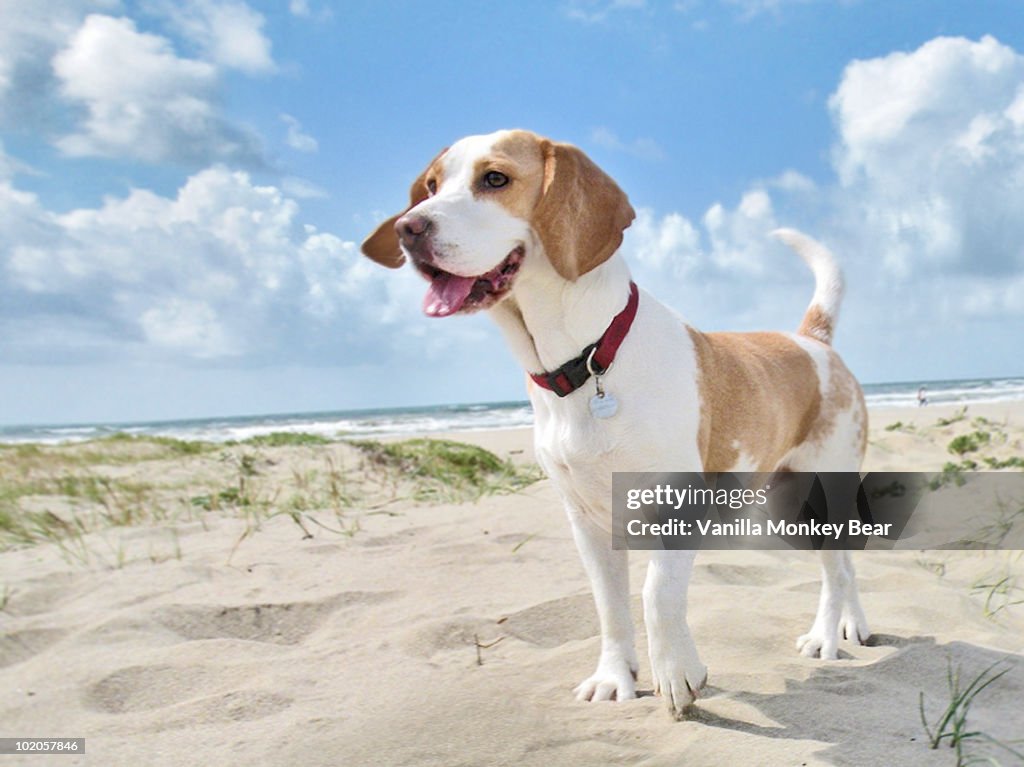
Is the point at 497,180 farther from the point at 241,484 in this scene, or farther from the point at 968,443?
the point at 968,443

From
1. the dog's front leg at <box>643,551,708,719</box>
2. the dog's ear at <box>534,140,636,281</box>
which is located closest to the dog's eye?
the dog's ear at <box>534,140,636,281</box>

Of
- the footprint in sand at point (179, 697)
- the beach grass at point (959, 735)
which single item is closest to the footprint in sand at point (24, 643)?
the footprint in sand at point (179, 697)

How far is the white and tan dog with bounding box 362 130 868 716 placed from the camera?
245 centimetres

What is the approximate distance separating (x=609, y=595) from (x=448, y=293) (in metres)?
1.23

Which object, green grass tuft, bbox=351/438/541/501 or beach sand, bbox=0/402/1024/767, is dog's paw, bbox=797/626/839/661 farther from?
green grass tuft, bbox=351/438/541/501

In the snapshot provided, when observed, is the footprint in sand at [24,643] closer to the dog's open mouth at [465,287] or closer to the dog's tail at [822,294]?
the dog's open mouth at [465,287]

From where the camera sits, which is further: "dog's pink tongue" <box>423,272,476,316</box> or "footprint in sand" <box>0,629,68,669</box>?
"footprint in sand" <box>0,629,68,669</box>

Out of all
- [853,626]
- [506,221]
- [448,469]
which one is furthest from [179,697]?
[448,469]

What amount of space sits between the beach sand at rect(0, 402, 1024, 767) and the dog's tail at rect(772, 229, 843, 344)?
1.31 metres

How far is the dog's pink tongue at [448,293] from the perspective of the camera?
2.52 m

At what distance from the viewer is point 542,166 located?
105 inches

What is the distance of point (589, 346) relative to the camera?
2643mm

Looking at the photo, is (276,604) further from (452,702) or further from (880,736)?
(880,736)

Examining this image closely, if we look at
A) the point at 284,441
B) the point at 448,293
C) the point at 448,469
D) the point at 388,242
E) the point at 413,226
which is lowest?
the point at 448,469
